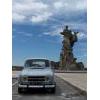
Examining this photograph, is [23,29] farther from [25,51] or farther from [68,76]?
[68,76]

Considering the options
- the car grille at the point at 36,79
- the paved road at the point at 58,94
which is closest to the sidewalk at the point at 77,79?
the paved road at the point at 58,94

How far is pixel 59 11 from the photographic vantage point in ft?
16.3

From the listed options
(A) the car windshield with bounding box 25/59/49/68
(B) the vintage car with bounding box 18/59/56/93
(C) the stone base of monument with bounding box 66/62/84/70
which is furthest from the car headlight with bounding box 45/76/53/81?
(C) the stone base of monument with bounding box 66/62/84/70

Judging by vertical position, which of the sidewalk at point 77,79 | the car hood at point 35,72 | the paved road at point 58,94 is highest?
the car hood at point 35,72

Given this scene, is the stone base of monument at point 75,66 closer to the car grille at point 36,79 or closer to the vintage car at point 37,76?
the vintage car at point 37,76

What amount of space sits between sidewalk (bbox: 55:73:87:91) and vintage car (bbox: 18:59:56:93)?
133 mm

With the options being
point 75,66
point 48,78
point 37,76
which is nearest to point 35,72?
point 37,76

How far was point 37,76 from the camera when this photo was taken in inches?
195

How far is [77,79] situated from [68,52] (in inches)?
13.8

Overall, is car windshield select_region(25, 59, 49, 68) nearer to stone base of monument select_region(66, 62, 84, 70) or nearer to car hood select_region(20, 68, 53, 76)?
car hood select_region(20, 68, 53, 76)

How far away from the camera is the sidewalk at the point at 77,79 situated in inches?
192

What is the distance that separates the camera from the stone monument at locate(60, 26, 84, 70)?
4.93 meters

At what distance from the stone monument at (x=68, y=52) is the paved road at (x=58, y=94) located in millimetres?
206
